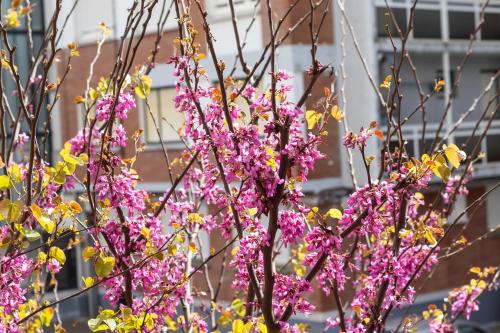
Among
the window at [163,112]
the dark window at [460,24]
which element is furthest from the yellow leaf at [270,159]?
the dark window at [460,24]

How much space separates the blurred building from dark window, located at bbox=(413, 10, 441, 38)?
0.02m

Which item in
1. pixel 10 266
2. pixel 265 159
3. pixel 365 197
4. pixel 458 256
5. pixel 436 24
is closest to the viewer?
pixel 265 159

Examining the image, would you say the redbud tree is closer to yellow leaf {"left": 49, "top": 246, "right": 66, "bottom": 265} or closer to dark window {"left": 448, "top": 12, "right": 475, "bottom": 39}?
yellow leaf {"left": 49, "top": 246, "right": 66, "bottom": 265}

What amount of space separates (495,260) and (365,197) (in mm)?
14664

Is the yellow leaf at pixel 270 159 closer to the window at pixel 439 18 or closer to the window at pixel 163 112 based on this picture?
the window at pixel 439 18

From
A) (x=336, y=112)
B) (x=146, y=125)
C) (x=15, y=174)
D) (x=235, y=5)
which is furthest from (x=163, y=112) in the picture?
(x=15, y=174)

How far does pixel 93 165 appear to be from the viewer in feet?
12.6

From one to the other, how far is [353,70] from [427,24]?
1631 mm

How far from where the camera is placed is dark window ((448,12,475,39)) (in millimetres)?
16312

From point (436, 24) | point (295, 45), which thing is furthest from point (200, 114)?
point (436, 24)

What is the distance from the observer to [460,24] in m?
16.5

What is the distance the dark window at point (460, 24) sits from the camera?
16.3m

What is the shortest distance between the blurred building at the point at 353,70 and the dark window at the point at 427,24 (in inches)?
0.6

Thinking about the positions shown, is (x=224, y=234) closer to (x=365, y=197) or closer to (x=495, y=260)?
(x=365, y=197)
